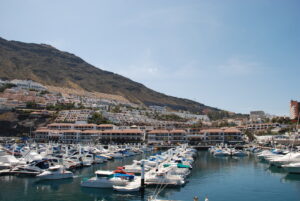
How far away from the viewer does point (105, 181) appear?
108 ft

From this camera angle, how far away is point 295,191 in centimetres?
3212

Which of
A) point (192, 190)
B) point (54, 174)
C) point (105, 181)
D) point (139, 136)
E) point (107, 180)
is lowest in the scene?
point (192, 190)

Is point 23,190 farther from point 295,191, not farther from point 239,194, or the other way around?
point 295,191

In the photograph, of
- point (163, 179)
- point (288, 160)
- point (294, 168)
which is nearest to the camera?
point (163, 179)

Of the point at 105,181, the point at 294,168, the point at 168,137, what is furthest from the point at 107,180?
the point at 168,137

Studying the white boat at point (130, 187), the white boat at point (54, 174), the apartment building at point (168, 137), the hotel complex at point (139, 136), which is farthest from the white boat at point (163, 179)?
the apartment building at point (168, 137)

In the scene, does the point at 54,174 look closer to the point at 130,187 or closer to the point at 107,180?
the point at 107,180

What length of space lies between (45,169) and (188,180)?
71.0ft

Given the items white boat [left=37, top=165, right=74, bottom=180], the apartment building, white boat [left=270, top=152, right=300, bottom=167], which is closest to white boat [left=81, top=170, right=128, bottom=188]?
white boat [left=37, top=165, right=74, bottom=180]

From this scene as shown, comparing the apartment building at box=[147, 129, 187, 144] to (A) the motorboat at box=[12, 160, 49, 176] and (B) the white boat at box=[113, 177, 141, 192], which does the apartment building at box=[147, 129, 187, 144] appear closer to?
(A) the motorboat at box=[12, 160, 49, 176]

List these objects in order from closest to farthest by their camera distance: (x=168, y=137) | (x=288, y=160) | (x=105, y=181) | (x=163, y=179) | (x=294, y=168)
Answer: (x=105, y=181) → (x=163, y=179) → (x=294, y=168) → (x=288, y=160) → (x=168, y=137)

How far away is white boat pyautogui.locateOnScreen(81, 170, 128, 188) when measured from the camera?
32500 millimetres

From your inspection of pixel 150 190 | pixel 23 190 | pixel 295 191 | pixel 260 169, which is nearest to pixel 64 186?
pixel 23 190

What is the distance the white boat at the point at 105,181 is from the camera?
32500 mm
